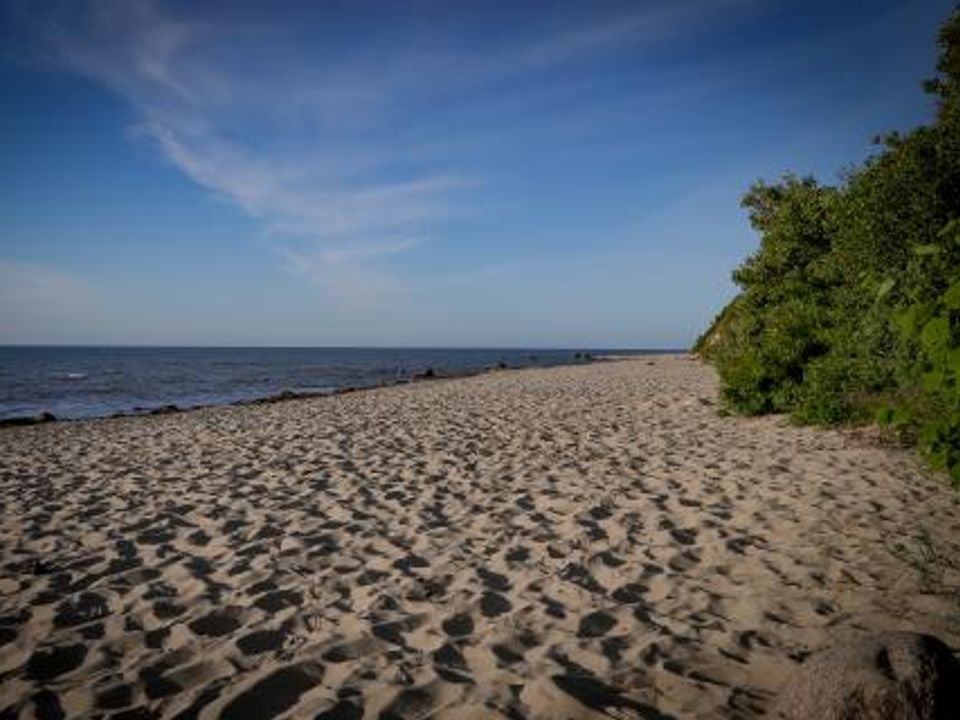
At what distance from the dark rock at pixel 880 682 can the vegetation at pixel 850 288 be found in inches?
146

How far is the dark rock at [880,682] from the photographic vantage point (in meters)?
2.45

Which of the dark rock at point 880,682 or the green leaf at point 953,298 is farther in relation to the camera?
the green leaf at point 953,298

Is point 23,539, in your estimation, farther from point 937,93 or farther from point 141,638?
point 937,93

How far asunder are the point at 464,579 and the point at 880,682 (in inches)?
103

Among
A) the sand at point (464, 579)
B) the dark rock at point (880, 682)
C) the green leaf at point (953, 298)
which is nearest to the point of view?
the dark rock at point (880, 682)

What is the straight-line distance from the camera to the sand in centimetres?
315

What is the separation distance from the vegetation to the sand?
3.22 ft

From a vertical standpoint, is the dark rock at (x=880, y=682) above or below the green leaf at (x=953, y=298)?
below

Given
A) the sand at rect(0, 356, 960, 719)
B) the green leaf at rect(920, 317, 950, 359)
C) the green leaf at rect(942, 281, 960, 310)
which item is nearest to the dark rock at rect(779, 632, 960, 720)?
the sand at rect(0, 356, 960, 719)

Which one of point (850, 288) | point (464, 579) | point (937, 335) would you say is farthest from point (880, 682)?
point (850, 288)

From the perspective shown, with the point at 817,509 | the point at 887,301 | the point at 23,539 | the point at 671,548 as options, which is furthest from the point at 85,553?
the point at 887,301

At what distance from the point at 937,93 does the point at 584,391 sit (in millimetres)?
11446

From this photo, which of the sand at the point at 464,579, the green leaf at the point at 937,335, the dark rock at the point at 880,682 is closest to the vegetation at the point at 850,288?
the sand at the point at 464,579

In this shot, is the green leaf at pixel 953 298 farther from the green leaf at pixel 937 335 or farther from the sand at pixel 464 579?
the sand at pixel 464 579
